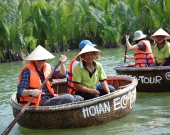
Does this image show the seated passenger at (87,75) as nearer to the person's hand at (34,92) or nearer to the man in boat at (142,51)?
the person's hand at (34,92)

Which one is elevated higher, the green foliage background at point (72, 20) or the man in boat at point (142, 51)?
the green foliage background at point (72, 20)

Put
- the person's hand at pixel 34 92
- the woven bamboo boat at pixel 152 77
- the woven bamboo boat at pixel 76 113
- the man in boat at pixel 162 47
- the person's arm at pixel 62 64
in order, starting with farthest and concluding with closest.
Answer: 1. the man in boat at pixel 162 47
2. the woven bamboo boat at pixel 152 77
3. the person's arm at pixel 62 64
4. the woven bamboo boat at pixel 76 113
5. the person's hand at pixel 34 92

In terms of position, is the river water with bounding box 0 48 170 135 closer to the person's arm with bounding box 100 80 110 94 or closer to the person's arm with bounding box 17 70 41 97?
the person's arm with bounding box 100 80 110 94

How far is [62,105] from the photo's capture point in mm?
6176

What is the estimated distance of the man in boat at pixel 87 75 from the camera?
263 inches

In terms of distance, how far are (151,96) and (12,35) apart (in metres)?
10.3

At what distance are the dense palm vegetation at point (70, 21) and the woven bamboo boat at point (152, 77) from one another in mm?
9835

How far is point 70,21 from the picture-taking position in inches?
827

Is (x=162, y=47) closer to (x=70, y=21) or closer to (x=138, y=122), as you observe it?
(x=138, y=122)

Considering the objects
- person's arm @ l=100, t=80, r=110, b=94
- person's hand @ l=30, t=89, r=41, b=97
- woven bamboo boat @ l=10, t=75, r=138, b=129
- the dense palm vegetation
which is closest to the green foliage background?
the dense palm vegetation

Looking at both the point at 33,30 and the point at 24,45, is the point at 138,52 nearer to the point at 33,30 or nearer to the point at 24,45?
the point at 24,45

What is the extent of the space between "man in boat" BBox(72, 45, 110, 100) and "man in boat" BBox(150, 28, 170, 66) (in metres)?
2.68

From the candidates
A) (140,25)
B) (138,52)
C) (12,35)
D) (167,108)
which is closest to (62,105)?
(167,108)

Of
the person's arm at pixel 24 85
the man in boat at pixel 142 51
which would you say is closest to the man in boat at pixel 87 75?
the person's arm at pixel 24 85
